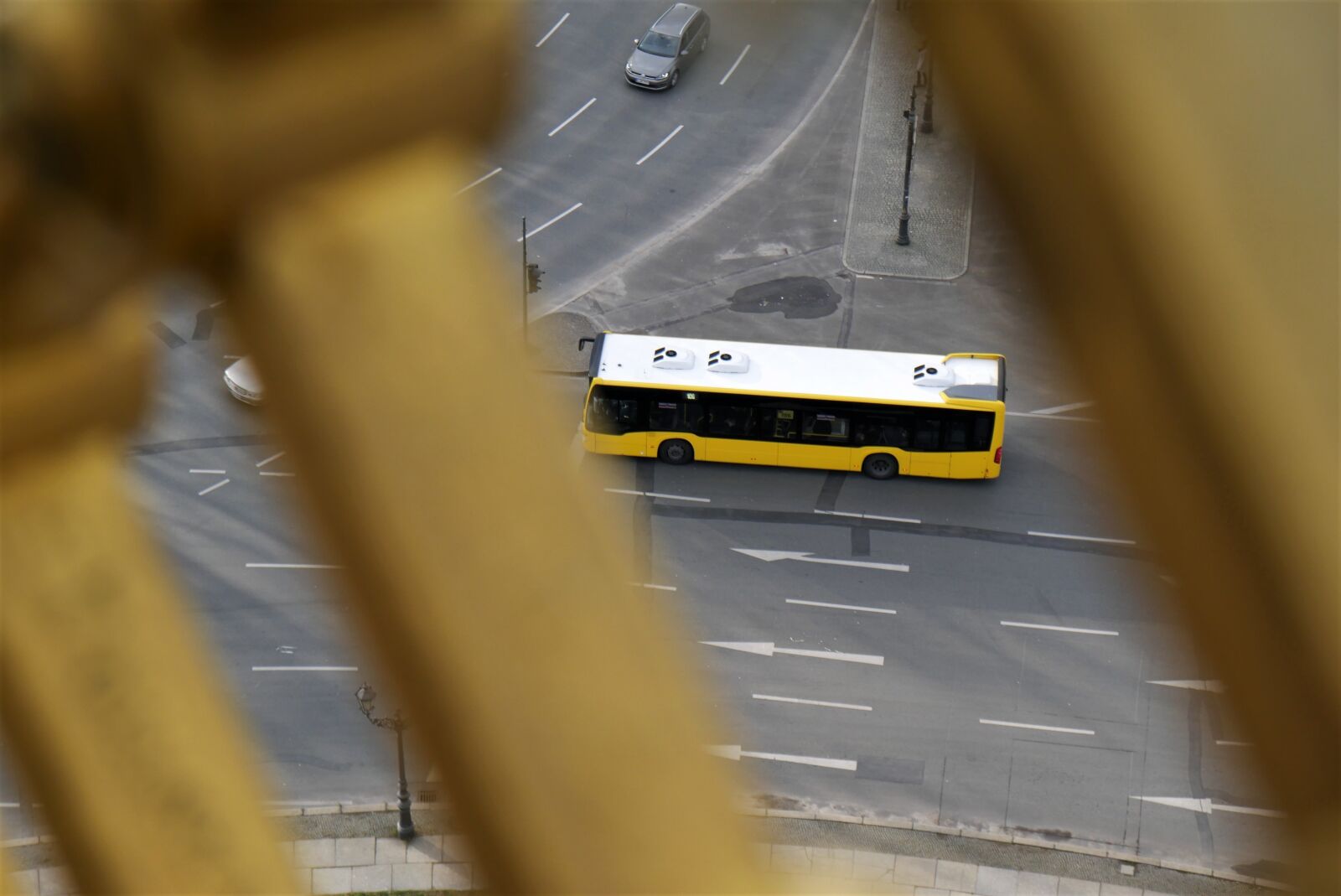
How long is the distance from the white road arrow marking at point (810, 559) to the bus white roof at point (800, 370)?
3.33 metres

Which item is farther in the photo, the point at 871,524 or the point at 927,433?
the point at 927,433

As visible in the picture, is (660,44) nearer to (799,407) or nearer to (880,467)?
(799,407)

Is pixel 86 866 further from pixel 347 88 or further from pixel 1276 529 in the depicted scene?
pixel 1276 529

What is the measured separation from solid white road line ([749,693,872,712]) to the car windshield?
73.2 ft

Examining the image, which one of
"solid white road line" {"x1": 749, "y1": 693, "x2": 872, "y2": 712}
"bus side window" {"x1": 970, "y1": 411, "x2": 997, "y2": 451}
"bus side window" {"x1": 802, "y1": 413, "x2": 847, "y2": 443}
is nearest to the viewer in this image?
"solid white road line" {"x1": 749, "y1": 693, "x2": 872, "y2": 712}

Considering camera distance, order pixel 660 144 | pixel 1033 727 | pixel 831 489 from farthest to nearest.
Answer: pixel 660 144, pixel 831 489, pixel 1033 727

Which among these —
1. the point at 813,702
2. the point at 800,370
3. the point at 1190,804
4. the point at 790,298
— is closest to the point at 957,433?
the point at 800,370

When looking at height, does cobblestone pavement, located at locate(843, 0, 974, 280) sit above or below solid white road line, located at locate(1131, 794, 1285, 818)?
above

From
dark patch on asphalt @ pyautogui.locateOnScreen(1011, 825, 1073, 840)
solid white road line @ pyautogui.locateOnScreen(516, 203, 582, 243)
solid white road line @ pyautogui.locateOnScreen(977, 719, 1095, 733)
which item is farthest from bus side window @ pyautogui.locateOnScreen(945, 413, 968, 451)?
solid white road line @ pyautogui.locateOnScreen(516, 203, 582, 243)

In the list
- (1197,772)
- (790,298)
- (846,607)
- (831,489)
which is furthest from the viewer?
(790,298)

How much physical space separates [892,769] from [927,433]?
8.16 metres

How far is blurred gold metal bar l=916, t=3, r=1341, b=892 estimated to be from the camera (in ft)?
4.37

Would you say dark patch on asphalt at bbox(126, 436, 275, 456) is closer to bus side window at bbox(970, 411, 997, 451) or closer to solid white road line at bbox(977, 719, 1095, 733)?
bus side window at bbox(970, 411, 997, 451)

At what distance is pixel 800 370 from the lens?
34.0 meters
